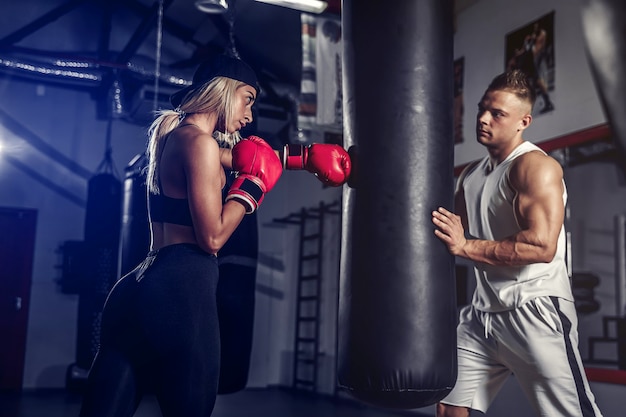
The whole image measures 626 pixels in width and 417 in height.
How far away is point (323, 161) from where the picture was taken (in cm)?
214

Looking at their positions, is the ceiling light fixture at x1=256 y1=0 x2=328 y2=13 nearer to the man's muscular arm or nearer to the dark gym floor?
the man's muscular arm

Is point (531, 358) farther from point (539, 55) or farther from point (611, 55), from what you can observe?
point (539, 55)

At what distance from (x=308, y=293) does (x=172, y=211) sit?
6258 millimetres

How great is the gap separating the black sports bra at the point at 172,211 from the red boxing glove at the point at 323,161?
1.55 ft

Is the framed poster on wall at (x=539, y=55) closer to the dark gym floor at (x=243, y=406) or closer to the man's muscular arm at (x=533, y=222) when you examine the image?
the man's muscular arm at (x=533, y=222)

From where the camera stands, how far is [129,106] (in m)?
7.23

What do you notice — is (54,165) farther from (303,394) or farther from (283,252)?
(303,394)

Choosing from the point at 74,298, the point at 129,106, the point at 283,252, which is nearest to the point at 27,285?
the point at 74,298

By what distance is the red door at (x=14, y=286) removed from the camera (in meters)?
7.17

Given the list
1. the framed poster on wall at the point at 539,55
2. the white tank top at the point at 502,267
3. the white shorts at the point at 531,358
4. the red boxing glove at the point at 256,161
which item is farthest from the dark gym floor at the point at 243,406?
the red boxing glove at the point at 256,161

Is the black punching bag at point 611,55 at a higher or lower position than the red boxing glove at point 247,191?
higher

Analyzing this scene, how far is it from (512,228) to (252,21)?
5122 millimetres

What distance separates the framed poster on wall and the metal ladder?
10.5ft

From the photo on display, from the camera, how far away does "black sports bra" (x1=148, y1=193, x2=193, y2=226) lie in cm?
190
